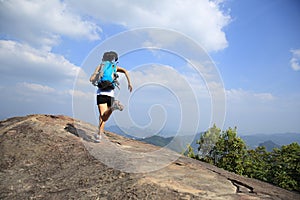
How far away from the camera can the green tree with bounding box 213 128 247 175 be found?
52.7 ft

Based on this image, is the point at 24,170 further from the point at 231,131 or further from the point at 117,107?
the point at 231,131

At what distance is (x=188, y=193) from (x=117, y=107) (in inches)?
143

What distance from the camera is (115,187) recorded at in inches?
146

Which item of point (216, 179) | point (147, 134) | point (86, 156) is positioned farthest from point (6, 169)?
point (216, 179)

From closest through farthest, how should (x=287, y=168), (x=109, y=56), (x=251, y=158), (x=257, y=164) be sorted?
1. (x=109, y=56)
2. (x=287, y=168)
3. (x=257, y=164)
4. (x=251, y=158)

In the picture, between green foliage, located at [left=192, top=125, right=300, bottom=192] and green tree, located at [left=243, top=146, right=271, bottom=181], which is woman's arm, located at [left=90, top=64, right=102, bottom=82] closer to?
green foliage, located at [left=192, top=125, right=300, bottom=192]

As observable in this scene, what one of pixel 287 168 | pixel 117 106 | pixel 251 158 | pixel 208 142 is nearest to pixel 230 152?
pixel 251 158

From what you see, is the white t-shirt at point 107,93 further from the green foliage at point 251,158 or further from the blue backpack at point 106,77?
the green foliage at point 251,158

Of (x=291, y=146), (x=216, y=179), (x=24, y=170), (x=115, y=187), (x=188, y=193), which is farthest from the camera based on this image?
(x=291, y=146)

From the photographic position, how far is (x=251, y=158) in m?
16.7

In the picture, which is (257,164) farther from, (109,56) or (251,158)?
(109,56)

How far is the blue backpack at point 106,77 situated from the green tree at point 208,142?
551 inches

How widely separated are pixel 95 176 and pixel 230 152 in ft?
49.1

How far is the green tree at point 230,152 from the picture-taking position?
52.7ft
